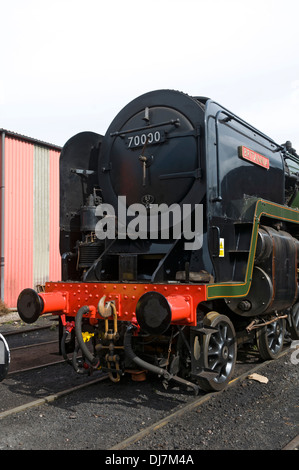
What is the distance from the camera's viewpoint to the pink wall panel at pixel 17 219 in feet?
39.5

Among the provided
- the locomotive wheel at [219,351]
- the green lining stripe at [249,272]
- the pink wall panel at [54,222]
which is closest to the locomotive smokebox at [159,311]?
the green lining stripe at [249,272]

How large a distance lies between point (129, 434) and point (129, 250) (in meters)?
2.12

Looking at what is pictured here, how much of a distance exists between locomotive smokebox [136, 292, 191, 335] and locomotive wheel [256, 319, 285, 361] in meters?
1.89

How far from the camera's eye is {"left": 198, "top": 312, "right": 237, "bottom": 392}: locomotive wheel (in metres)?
3.98

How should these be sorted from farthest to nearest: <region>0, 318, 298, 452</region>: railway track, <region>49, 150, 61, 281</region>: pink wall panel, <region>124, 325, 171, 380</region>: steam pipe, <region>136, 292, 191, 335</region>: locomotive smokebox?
1. <region>49, 150, 61, 281</region>: pink wall panel
2. <region>124, 325, 171, 380</region>: steam pipe
3. <region>136, 292, 191, 335</region>: locomotive smokebox
4. <region>0, 318, 298, 452</region>: railway track

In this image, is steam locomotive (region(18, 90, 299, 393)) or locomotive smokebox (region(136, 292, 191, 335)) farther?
steam locomotive (region(18, 90, 299, 393))

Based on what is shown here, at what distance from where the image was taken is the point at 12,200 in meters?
12.2

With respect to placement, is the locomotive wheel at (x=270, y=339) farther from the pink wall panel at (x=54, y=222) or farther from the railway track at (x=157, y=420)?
the pink wall panel at (x=54, y=222)

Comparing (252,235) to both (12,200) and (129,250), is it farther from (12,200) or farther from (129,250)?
(12,200)

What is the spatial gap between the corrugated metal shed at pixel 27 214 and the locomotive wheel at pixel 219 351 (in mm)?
8926

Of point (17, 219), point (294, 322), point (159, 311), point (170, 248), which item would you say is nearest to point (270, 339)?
point (294, 322)

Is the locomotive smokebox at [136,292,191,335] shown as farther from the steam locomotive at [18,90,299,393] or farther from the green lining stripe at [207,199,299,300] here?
the green lining stripe at [207,199,299,300]

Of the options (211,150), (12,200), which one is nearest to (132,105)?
(211,150)

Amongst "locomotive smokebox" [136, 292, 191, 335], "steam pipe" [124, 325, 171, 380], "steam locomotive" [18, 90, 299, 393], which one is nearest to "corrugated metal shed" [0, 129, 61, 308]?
"steam locomotive" [18, 90, 299, 393]
